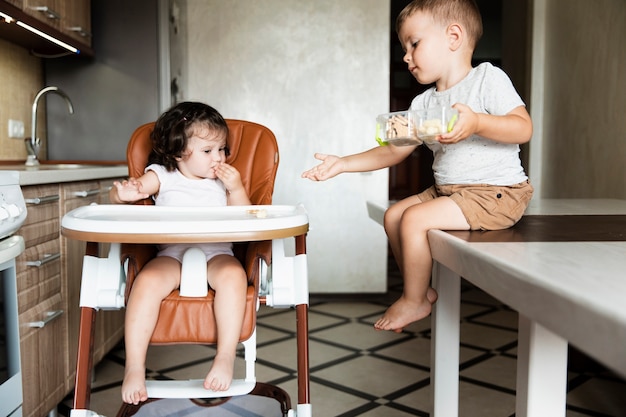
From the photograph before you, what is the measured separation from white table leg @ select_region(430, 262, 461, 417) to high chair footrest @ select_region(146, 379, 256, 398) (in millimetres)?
500

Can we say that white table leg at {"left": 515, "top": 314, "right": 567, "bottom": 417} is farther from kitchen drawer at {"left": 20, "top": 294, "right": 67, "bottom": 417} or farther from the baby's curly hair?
kitchen drawer at {"left": 20, "top": 294, "right": 67, "bottom": 417}

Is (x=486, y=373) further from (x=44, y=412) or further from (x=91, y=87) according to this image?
(x=91, y=87)

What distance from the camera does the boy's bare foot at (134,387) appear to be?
151 centimetres

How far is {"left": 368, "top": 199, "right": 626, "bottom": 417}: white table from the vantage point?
59 cm

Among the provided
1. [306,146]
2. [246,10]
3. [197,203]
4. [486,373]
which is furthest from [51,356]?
[246,10]

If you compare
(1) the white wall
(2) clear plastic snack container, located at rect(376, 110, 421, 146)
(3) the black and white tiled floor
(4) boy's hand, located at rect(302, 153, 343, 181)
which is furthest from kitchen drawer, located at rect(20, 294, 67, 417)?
(1) the white wall

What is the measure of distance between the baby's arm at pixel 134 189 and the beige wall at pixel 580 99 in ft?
6.40

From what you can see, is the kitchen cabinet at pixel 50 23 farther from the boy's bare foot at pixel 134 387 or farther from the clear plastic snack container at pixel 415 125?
the clear plastic snack container at pixel 415 125

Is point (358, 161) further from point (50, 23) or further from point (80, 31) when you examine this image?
point (80, 31)

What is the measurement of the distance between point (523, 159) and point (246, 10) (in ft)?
6.98

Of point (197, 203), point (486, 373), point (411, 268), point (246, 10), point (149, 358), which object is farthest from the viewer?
point (246, 10)

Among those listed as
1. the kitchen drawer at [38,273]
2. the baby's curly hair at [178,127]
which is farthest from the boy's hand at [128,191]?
the kitchen drawer at [38,273]

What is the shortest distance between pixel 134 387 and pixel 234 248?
0.58 m

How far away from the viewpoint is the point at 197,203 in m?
1.93
